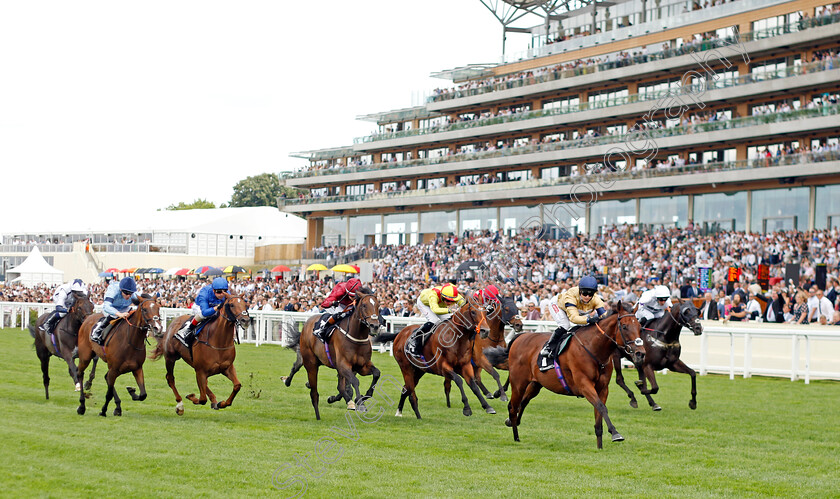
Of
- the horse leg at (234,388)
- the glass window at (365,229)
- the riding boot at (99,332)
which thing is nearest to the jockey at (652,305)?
the horse leg at (234,388)

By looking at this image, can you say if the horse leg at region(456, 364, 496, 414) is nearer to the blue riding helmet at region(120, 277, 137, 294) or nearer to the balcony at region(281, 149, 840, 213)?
the blue riding helmet at region(120, 277, 137, 294)

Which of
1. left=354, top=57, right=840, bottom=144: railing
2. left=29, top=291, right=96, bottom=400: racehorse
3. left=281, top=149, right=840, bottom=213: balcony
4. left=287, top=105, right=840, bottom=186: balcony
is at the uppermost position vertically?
left=354, top=57, right=840, bottom=144: railing

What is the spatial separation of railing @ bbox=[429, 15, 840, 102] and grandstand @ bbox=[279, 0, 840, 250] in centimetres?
7

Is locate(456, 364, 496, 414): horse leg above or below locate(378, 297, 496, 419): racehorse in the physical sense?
below

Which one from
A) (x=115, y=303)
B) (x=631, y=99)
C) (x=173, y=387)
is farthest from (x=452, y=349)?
(x=631, y=99)

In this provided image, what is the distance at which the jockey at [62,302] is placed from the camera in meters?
12.6

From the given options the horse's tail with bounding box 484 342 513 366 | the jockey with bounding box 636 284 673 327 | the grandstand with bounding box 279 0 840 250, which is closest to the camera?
the horse's tail with bounding box 484 342 513 366

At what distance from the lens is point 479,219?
161 ft

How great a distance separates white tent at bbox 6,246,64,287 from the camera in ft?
128

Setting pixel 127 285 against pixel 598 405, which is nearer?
pixel 598 405

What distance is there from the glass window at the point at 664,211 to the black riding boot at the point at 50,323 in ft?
100

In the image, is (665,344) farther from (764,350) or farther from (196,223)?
(196,223)

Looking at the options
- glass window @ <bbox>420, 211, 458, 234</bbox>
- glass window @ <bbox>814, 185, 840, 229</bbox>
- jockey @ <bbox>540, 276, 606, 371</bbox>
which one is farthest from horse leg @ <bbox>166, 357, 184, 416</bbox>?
glass window @ <bbox>420, 211, 458, 234</bbox>

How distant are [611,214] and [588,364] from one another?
34.3m
